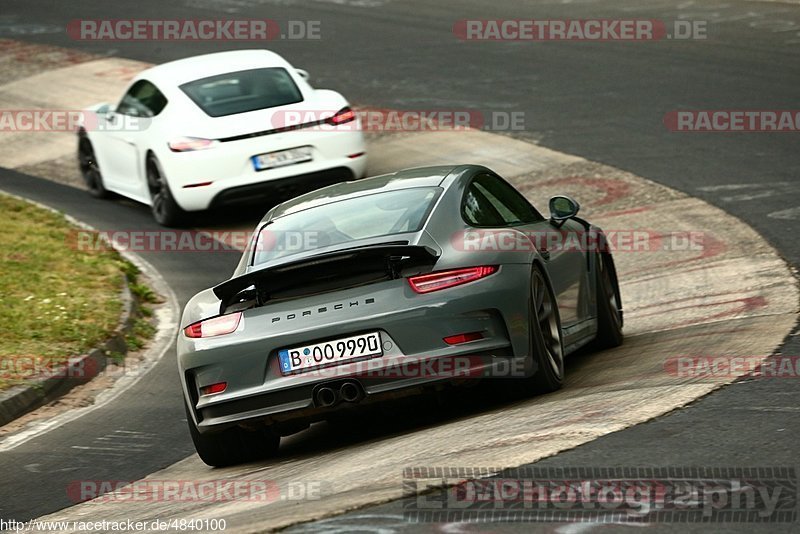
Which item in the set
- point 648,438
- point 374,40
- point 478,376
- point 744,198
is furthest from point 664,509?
point 374,40

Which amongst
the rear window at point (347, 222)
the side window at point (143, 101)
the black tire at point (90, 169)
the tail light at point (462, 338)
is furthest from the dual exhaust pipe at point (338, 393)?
the black tire at point (90, 169)

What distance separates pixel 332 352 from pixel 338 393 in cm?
20

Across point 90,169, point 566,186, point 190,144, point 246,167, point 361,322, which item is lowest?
point 90,169

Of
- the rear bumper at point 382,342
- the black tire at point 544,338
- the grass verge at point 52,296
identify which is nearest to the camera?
the rear bumper at point 382,342

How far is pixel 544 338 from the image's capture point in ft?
25.2

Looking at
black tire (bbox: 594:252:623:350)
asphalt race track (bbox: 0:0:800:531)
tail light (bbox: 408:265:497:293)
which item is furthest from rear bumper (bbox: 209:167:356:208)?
tail light (bbox: 408:265:497:293)

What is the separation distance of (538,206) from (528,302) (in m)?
7.52

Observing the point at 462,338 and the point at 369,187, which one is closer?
the point at 462,338

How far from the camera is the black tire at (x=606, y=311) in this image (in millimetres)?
9227

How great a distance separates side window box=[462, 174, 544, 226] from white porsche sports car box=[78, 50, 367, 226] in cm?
629

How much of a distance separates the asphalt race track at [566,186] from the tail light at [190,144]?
3.73 ft

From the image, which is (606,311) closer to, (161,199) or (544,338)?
(544,338)

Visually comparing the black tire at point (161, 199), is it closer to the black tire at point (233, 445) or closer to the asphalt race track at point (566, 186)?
the asphalt race track at point (566, 186)

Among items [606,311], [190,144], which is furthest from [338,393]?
[190,144]
